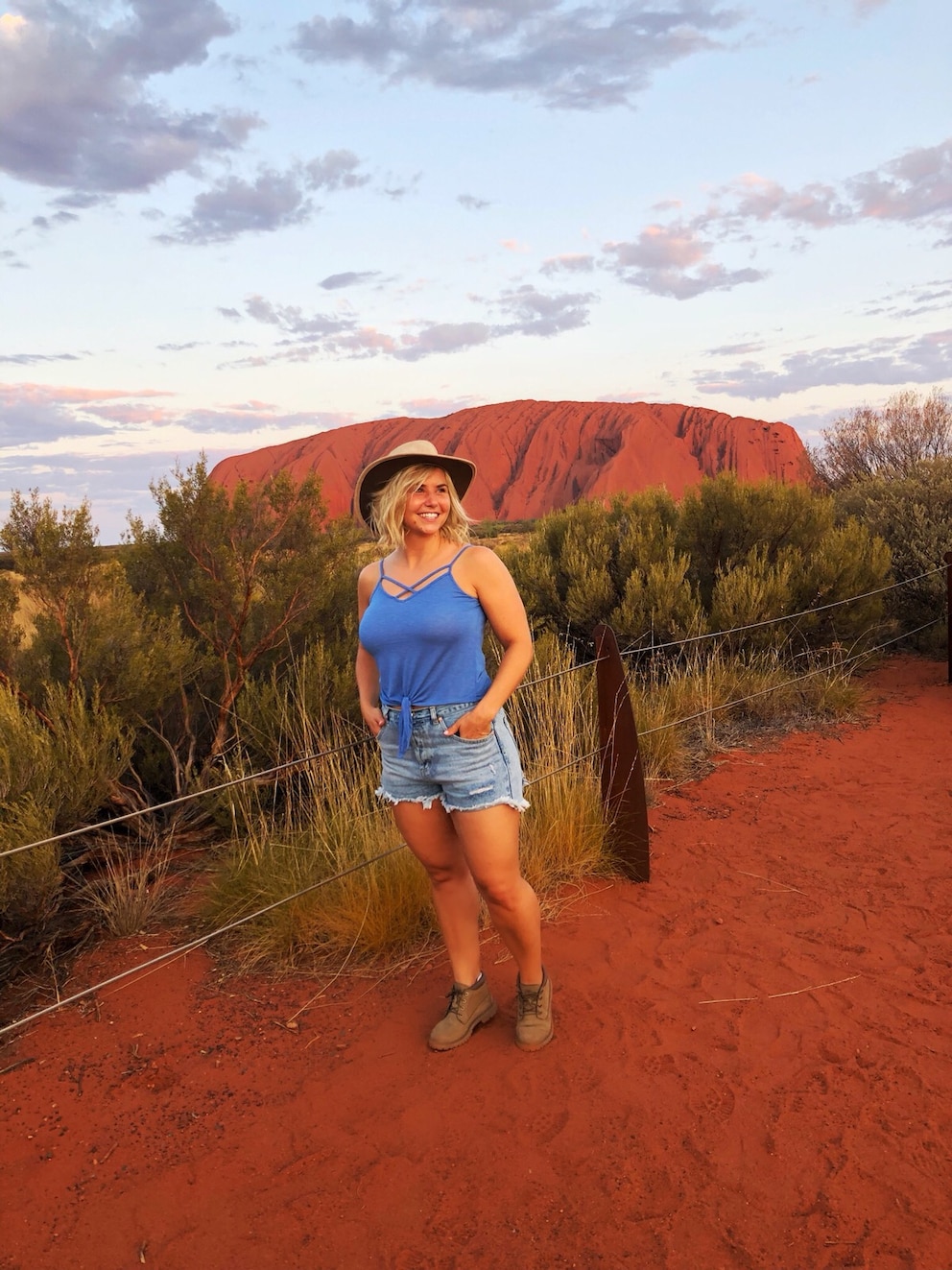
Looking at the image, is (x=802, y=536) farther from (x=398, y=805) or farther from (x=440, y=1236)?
(x=440, y=1236)

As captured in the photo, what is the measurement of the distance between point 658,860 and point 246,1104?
98.6 inches

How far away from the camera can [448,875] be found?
2920mm

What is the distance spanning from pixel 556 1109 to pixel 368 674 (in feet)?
4.94

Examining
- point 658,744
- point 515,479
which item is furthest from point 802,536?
point 515,479

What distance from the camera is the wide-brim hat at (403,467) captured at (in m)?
2.65

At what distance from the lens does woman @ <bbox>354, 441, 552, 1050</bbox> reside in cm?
257

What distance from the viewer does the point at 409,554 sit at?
2686 millimetres

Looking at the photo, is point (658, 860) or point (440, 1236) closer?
point (440, 1236)

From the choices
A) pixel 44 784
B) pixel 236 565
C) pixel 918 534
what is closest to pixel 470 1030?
pixel 44 784

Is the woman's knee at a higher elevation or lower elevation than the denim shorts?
lower

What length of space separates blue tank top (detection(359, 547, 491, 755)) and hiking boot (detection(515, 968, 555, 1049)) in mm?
1077

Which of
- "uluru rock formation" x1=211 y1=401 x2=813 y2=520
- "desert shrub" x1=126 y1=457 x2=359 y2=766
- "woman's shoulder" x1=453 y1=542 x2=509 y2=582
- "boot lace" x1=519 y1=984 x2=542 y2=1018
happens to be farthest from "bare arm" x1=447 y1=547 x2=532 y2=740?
"uluru rock formation" x1=211 y1=401 x2=813 y2=520

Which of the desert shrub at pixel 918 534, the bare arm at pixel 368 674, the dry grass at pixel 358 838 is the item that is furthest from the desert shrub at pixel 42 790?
the desert shrub at pixel 918 534

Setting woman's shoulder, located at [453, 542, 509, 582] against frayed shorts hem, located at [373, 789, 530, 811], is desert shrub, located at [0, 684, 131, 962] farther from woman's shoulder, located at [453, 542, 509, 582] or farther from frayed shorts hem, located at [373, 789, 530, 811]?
woman's shoulder, located at [453, 542, 509, 582]
